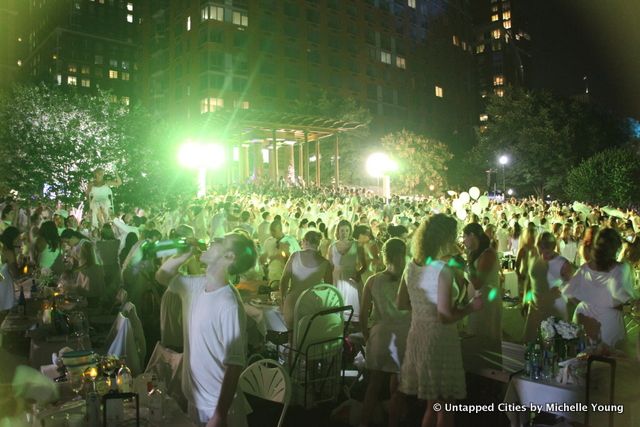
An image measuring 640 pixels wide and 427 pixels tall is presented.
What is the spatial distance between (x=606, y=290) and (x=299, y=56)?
6574 cm

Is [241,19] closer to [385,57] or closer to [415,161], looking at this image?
[385,57]

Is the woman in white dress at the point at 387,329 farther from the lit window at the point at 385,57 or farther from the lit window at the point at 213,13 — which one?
the lit window at the point at 385,57

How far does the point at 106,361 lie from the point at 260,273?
761 centimetres

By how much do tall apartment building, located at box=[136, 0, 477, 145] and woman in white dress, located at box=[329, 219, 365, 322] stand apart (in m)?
55.8

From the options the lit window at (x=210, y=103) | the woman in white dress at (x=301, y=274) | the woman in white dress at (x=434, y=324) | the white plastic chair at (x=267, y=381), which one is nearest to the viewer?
the white plastic chair at (x=267, y=381)

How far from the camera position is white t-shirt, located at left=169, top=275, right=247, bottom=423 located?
314cm

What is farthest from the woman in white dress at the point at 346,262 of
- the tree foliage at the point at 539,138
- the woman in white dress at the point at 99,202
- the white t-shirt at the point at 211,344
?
the tree foliage at the point at 539,138

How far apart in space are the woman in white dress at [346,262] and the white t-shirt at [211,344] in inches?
164

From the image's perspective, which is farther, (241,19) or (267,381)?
(241,19)

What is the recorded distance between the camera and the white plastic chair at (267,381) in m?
3.64

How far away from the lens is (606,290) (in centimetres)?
478

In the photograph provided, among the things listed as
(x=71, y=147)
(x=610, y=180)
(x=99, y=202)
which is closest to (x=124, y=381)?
(x=99, y=202)

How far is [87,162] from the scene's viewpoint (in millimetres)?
19047

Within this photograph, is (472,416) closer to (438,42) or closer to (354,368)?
(354,368)
